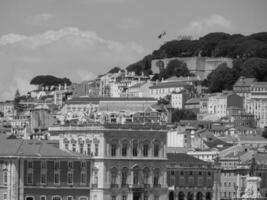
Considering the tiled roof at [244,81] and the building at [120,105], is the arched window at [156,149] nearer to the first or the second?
the building at [120,105]

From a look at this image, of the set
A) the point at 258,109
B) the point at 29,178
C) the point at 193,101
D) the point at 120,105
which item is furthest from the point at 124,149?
the point at 193,101

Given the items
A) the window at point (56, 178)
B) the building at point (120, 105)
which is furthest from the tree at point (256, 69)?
the window at point (56, 178)

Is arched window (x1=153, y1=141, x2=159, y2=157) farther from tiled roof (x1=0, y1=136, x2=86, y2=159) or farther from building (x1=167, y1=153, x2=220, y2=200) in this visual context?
building (x1=167, y1=153, x2=220, y2=200)

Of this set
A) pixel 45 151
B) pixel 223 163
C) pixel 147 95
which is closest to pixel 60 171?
pixel 45 151

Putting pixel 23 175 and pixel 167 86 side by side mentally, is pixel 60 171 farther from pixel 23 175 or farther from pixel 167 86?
pixel 167 86

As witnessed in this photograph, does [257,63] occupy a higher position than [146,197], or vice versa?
[257,63]

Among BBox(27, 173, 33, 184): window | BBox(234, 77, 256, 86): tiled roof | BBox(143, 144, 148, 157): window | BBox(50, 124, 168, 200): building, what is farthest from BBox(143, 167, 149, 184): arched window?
BBox(234, 77, 256, 86): tiled roof

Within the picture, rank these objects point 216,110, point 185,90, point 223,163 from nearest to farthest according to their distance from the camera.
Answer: point 223,163 < point 216,110 < point 185,90
